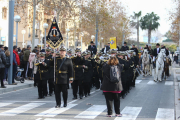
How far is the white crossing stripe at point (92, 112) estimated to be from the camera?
9.42 metres

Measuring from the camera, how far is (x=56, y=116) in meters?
9.35

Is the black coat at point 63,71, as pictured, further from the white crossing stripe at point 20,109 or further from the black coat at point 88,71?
the black coat at point 88,71

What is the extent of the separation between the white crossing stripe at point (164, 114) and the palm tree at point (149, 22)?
241 ft

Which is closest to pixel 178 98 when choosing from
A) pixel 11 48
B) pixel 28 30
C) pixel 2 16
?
pixel 11 48

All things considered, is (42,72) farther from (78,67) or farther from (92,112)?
(92,112)

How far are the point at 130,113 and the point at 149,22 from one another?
7489 centimetres

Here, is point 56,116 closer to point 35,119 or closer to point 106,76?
point 35,119

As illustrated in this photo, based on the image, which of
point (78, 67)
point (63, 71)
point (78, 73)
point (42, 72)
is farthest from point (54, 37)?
point (63, 71)

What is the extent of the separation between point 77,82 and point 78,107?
2.35 metres

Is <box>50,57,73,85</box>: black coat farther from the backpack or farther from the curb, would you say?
the curb

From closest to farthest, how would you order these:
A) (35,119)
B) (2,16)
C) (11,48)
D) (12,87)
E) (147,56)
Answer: (35,119) → (12,87) → (11,48) → (147,56) → (2,16)

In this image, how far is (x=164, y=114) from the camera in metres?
9.90

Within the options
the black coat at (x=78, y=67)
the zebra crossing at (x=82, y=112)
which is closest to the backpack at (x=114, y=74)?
the zebra crossing at (x=82, y=112)

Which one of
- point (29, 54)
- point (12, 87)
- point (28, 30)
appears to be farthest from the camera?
point (28, 30)
